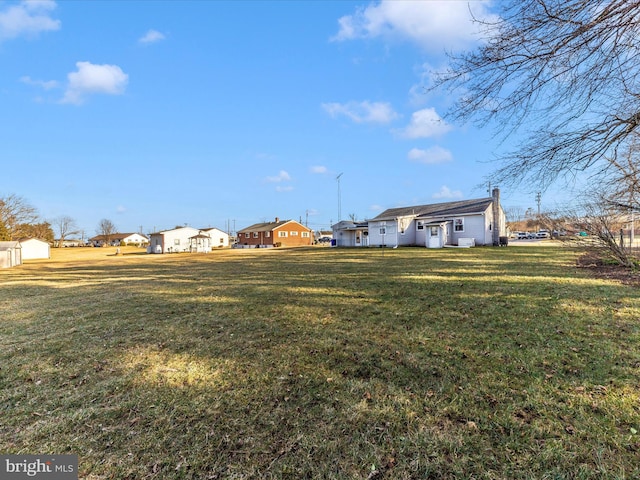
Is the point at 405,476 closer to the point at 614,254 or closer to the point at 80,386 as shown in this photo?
the point at 80,386

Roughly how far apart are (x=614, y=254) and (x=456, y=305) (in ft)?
31.3

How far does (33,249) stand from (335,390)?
A: 4063cm

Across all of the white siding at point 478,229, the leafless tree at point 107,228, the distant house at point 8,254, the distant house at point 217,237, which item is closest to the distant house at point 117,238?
the leafless tree at point 107,228

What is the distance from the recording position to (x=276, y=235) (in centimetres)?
4669

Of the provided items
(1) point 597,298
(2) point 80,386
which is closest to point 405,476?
(2) point 80,386

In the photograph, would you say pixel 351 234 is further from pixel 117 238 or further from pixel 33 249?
pixel 117 238

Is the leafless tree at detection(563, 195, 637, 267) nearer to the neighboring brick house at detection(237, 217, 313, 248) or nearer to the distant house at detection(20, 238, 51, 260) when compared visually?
the neighboring brick house at detection(237, 217, 313, 248)

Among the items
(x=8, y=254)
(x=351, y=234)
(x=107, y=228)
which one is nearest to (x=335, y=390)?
(x=8, y=254)

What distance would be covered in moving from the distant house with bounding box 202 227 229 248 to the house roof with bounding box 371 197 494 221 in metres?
31.6

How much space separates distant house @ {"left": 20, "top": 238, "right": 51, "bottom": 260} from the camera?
30.0 meters

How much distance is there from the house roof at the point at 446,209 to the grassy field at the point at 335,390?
20.7 m

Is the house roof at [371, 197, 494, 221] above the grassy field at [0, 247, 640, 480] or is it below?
above

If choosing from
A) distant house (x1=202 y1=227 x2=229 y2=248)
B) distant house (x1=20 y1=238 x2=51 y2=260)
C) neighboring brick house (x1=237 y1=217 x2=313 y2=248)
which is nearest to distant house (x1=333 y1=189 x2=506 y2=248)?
neighboring brick house (x1=237 y1=217 x2=313 y2=248)

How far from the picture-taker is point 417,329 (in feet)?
15.5
